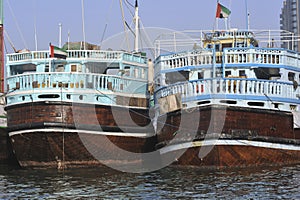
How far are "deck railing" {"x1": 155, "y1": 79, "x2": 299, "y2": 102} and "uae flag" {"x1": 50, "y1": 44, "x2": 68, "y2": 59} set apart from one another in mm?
6753

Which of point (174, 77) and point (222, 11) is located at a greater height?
point (222, 11)

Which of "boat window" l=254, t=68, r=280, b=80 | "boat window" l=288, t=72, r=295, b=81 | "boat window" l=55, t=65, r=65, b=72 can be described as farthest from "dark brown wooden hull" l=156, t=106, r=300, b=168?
"boat window" l=55, t=65, r=65, b=72

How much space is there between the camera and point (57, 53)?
27.5 m

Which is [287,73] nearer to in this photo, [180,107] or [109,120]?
[180,107]

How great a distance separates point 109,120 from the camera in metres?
26.5

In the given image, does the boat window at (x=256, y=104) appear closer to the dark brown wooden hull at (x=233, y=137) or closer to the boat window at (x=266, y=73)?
the dark brown wooden hull at (x=233, y=137)

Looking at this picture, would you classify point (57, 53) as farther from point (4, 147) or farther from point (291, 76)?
point (291, 76)

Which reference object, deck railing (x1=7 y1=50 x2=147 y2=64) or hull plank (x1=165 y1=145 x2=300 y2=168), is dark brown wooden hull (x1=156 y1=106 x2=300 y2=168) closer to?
hull plank (x1=165 y1=145 x2=300 y2=168)

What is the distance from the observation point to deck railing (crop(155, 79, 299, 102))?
23.5m

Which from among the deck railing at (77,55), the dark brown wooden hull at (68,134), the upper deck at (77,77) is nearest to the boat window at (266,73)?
the upper deck at (77,77)

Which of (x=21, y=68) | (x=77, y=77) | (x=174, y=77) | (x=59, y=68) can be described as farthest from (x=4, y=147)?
(x=174, y=77)

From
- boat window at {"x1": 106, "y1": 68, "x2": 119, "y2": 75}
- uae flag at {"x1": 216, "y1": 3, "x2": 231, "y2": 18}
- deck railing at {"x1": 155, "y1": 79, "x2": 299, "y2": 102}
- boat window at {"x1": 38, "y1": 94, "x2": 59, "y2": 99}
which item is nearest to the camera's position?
deck railing at {"x1": 155, "y1": 79, "x2": 299, "y2": 102}

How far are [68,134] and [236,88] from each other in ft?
26.1

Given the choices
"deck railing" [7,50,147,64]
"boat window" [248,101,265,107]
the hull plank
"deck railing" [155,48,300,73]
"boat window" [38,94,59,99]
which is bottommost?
the hull plank
